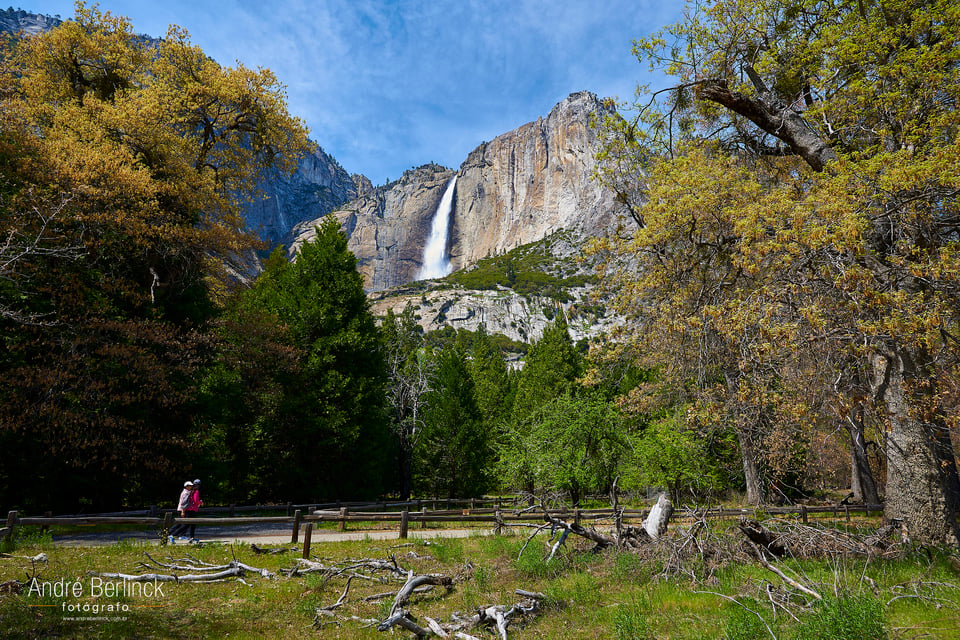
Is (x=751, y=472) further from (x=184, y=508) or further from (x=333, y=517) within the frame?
(x=184, y=508)

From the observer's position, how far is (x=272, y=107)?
19922mm

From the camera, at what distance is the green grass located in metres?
4.97

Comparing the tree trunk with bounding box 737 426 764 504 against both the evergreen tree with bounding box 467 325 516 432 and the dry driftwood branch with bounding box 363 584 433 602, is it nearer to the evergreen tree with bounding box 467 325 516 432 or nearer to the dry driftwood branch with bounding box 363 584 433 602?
the dry driftwood branch with bounding box 363 584 433 602

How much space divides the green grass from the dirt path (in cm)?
207

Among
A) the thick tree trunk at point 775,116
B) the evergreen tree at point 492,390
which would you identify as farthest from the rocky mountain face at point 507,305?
the thick tree trunk at point 775,116

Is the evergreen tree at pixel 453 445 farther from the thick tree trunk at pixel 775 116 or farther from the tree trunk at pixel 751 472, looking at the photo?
the thick tree trunk at pixel 775 116

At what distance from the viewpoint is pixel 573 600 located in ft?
22.7

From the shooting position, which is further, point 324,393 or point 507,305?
point 507,305

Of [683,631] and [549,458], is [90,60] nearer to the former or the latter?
[549,458]

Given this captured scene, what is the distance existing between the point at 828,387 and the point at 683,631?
16.3 feet

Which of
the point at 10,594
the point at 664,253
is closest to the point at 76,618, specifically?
the point at 10,594

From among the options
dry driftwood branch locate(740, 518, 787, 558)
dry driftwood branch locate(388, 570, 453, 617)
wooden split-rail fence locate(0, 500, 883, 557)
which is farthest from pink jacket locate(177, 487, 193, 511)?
dry driftwood branch locate(740, 518, 787, 558)

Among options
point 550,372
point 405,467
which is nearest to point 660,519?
point 405,467

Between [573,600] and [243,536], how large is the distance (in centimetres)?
1114
